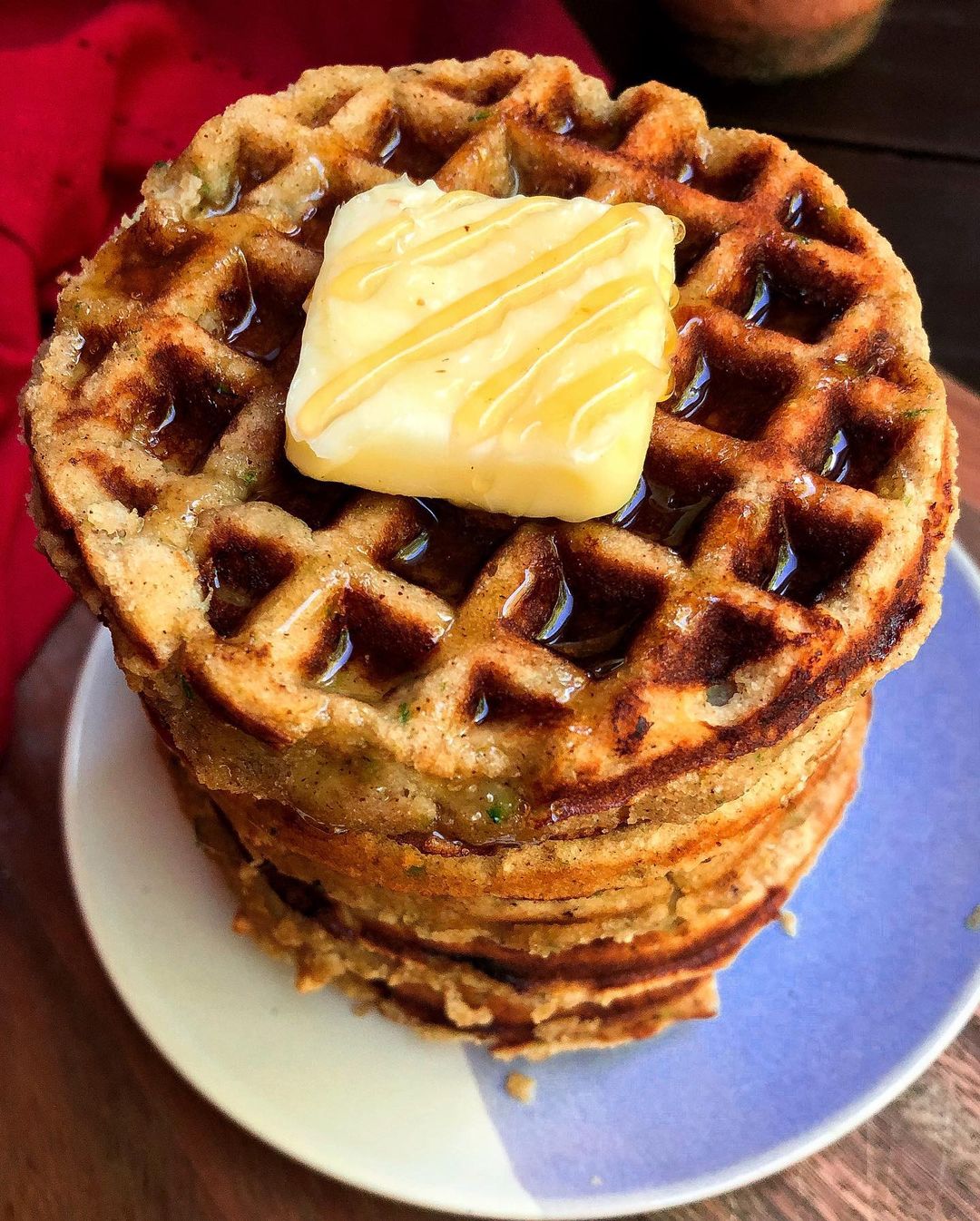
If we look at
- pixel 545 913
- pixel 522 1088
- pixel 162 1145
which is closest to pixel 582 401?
pixel 545 913

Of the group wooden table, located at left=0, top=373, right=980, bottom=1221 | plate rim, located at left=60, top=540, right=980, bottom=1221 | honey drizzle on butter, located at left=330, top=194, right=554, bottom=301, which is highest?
honey drizzle on butter, located at left=330, top=194, right=554, bottom=301

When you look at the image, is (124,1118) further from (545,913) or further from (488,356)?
(488,356)

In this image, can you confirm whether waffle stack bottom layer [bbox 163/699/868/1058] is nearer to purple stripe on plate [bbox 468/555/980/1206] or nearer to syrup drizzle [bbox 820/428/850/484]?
purple stripe on plate [bbox 468/555/980/1206]

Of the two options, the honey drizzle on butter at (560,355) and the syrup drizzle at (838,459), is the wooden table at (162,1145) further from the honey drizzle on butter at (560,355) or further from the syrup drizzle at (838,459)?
the honey drizzle on butter at (560,355)

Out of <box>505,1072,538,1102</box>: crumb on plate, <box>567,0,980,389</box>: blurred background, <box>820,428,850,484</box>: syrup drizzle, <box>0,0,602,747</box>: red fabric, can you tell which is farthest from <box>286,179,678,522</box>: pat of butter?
<box>567,0,980,389</box>: blurred background

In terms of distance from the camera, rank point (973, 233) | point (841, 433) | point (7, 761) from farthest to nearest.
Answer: point (973, 233) → point (7, 761) → point (841, 433)

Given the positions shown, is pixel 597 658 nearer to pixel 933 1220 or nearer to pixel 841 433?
pixel 841 433

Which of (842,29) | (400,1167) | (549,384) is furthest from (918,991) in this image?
(842,29)
